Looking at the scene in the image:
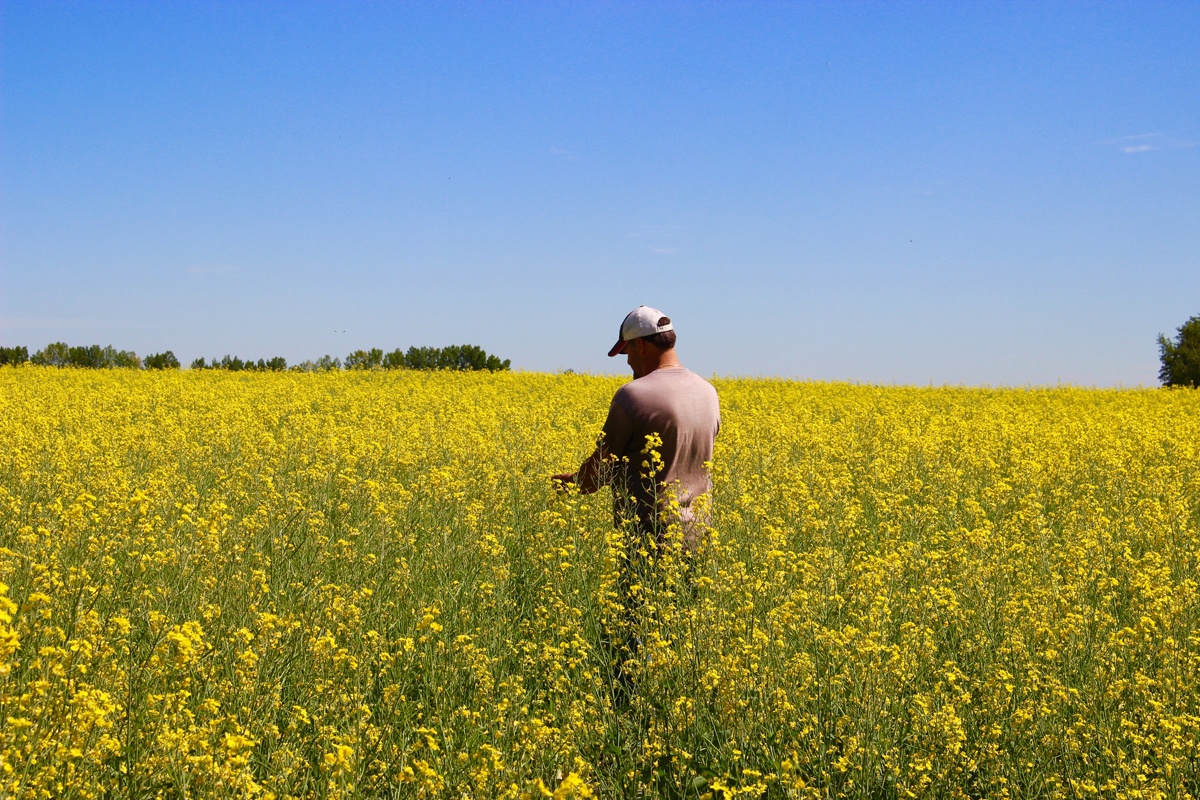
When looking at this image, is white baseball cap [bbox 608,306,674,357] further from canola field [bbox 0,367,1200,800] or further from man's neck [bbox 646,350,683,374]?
canola field [bbox 0,367,1200,800]

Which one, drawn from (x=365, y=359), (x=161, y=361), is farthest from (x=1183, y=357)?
(x=161, y=361)

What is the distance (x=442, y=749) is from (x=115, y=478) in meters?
4.16

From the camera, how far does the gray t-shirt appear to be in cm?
412

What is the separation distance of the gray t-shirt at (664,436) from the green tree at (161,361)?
2798 centimetres

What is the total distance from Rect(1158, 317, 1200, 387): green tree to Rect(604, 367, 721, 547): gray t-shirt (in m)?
42.3

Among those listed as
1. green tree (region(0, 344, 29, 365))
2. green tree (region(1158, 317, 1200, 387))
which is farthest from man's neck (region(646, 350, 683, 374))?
green tree (region(1158, 317, 1200, 387))

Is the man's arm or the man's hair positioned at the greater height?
the man's hair

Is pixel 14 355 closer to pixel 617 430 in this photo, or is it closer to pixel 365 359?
pixel 365 359

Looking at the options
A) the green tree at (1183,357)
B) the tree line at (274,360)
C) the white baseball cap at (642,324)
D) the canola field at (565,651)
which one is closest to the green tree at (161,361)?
the tree line at (274,360)

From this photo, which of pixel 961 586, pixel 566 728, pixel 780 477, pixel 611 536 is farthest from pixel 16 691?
pixel 780 477

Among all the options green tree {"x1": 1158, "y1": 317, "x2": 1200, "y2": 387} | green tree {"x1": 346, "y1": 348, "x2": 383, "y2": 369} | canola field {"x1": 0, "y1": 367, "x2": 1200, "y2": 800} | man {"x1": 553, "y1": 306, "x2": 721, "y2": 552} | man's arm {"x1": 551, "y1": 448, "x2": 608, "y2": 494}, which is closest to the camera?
canola field {"x1": 0, "y1": 367, "x2": 1200, "y2": 800}

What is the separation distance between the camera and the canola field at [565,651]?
98.0 inches

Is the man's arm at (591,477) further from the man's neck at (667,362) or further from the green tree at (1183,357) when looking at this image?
the green tree at (1183,357)

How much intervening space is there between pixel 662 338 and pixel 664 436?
21.5 inches
